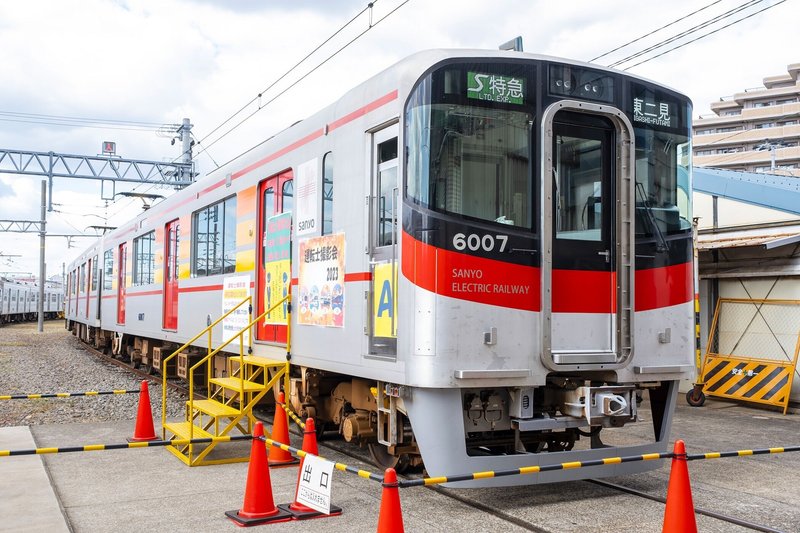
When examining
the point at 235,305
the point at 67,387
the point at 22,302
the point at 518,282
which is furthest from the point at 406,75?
the point at 22,302

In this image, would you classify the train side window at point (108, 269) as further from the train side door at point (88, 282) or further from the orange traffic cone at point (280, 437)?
the orange traffic cone at point (280, 437)

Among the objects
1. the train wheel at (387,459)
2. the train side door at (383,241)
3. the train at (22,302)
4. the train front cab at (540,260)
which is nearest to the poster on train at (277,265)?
the train wheel at (387,459)

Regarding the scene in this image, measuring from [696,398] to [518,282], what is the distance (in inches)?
289

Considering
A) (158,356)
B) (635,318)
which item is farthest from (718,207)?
(158,356)

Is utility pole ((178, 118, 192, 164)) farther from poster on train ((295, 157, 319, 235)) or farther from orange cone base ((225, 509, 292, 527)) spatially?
orange cone base ((225, 509, 292, 527))

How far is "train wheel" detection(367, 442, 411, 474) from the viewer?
22.1ft

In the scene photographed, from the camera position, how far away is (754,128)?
8312cm

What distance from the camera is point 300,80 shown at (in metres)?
13.2

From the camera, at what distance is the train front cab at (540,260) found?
5.66 meters

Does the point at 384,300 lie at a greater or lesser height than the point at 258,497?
greater

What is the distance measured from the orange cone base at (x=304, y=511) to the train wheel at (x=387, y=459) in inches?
39.9

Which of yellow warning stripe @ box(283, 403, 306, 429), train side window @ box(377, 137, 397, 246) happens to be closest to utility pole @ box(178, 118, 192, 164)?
yellow warning stripe @ box(283, 403, 306, 429)

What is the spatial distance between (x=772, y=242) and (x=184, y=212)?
8.93 m

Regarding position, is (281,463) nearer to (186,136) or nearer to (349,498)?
(349,498)
